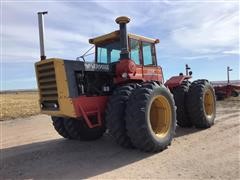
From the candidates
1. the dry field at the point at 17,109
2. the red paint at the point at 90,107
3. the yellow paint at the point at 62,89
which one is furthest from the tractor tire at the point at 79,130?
the dry field at the point at 17,109

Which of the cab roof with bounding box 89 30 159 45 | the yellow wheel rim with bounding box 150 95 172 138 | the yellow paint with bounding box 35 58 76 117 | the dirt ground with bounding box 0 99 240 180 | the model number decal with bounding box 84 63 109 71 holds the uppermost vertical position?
the cab roof with bounding box 89 30 159 45

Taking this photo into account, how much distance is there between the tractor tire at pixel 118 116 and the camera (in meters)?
7.60

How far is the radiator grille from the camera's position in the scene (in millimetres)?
7772

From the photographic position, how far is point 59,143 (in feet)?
31.0

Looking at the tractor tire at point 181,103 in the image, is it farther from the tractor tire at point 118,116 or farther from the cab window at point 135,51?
the tractor tire at point 118,116

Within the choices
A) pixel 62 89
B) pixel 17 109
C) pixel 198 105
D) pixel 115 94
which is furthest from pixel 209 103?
pixel 17 109

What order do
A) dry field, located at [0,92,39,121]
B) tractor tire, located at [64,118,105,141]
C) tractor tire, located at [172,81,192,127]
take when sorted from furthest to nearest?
1. dry field, located at [0,92,39,121]
2. tractor tire, located at [172,81,192,127]
3. tractor tire, located at [64,118,105,141]

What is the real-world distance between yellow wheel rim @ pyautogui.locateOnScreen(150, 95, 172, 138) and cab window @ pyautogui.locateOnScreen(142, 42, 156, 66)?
1.41 m

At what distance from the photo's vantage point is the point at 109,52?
9.45 metres

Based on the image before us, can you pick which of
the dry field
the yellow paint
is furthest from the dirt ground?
the dry field

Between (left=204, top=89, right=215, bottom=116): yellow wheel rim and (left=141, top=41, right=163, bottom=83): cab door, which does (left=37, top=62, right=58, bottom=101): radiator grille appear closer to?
(left=141, top=41, right=163, bottom=83): cab door

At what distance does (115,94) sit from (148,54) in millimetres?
2454

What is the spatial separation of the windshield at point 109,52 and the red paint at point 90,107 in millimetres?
1443

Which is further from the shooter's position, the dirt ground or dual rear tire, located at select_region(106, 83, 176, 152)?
dual rear tire, located at select_region(106, 83, 176, 152)
